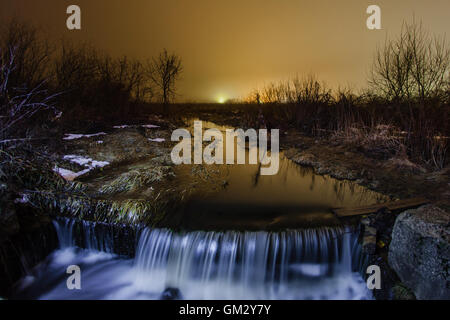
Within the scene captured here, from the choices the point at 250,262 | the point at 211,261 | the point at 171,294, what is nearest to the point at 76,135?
the point at 171,294

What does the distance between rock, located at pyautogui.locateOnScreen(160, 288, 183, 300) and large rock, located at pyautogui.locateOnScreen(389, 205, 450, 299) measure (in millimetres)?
3551

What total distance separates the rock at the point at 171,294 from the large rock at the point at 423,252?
11.7ft

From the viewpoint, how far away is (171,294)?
4.64 m

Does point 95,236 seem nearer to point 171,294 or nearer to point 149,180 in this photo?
point 171,294

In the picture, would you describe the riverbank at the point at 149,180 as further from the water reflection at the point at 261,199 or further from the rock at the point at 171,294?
the rock at the point at 171,294

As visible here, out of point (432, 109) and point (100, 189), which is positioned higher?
point (432, 109)

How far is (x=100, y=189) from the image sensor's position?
20.7 feet

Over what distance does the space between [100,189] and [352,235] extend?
18.3ft

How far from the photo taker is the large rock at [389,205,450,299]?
341 centimetres

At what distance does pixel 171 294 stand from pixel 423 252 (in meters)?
3.95

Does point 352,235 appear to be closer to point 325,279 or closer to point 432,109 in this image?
point 325,279

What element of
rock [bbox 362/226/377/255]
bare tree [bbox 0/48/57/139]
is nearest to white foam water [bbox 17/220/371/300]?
rock [bbox 362/226/377/255]

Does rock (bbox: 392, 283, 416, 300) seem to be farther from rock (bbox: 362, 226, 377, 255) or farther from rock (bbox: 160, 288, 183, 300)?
rock (bbox: 160, 288, 183, 300)
